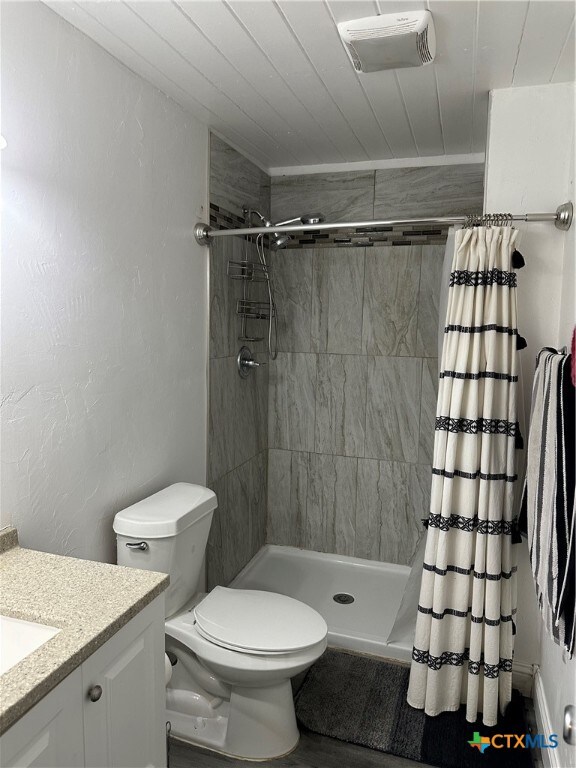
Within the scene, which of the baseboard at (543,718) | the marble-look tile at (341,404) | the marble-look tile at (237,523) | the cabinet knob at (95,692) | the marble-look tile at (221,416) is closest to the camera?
the cabinet knob at (95,692)

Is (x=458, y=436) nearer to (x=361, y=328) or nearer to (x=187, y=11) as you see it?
A: (x=361, y=328)

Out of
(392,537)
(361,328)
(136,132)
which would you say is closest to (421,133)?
(361,328)

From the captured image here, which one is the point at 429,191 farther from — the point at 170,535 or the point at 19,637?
the point at 19,637

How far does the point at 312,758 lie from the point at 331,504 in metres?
1.57

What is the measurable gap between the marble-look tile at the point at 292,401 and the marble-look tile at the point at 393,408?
354 mm

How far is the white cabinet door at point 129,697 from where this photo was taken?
1.22m

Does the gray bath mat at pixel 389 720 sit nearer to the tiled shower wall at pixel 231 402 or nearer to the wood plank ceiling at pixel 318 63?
the tiled shower wall at pixel 231 402

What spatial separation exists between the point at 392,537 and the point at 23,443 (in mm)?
2305

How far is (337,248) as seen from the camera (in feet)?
10.7

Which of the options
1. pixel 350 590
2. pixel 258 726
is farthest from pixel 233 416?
pixel 258 726

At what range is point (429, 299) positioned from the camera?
10.2 feet

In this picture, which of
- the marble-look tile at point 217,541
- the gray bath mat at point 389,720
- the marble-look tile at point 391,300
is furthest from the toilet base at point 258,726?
the marble-look tile at point 391,300

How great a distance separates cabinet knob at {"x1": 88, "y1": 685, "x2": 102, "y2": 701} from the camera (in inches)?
47.3

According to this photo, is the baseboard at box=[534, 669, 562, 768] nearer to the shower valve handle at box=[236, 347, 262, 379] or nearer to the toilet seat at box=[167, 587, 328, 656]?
the toilet seat at box=[167, 587, 328, 656]
